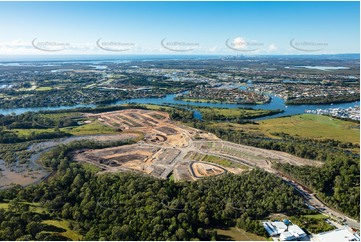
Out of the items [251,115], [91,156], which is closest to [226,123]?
[251,115]

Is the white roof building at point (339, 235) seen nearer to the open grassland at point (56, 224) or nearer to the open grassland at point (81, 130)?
the open grassland at point (56, 224)

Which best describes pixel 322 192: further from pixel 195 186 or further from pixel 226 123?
pixel 226 123

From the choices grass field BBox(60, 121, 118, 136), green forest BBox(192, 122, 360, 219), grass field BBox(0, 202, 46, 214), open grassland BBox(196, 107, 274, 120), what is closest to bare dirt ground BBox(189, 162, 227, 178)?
green forest BBox(192, 122, 360, 219)

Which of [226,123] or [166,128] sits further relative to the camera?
[226,123]

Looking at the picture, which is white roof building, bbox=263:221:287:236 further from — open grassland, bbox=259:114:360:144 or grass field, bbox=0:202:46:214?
open grassland, bbox=259:114:360:144

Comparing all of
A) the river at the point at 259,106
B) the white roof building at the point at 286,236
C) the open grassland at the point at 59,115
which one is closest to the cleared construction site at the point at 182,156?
the white roof building at the point at 286,236

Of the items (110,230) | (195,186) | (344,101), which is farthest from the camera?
(344,101)
